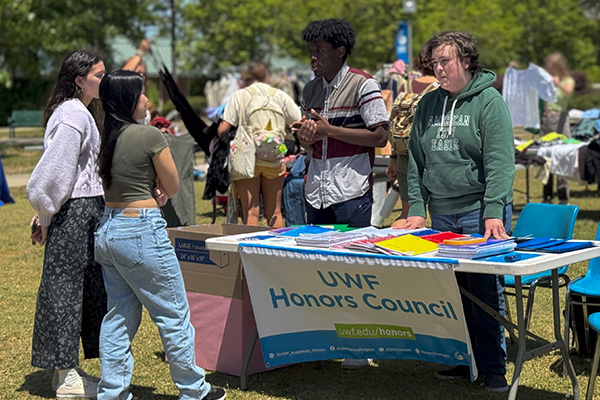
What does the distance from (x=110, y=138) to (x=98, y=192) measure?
23.6 inches

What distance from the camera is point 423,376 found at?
4.88 meters

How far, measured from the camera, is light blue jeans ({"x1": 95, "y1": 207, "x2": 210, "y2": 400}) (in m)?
4.09

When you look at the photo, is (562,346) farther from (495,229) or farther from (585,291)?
(495,229)

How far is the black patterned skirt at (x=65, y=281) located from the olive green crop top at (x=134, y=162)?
0.50m

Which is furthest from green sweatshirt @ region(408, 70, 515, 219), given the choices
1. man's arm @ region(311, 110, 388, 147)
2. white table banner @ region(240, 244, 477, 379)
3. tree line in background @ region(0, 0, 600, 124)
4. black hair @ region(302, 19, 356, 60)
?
tree line in background @ region(0, 0, 600, 124)

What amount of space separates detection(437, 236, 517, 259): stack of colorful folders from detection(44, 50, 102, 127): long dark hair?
206 centimetres

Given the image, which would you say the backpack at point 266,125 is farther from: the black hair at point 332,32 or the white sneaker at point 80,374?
the white sneaker at point 80,374

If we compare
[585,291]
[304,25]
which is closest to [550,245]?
[585,291]

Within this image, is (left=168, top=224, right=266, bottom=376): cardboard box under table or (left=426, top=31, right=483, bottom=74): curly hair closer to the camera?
(left=426, top=31, right=483, bottom=74): curly hair

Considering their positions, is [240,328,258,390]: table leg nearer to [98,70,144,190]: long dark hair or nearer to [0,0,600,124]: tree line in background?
[98,70,144,190]: long dark hair

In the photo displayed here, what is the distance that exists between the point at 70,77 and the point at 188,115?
3.72 m

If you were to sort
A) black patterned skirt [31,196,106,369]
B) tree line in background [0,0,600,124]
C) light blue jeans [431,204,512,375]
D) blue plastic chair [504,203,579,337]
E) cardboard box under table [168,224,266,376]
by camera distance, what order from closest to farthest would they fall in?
light blue jeans [431,204,512,375] → black patterned skirt [31,196,106,369] → cardboard box under table [168,224,266,376] → blue plastic chair [504,203,579,337] → tree line in background [0,0,600,124]

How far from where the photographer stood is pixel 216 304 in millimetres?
4910

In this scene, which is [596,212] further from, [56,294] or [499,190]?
[56,294]
